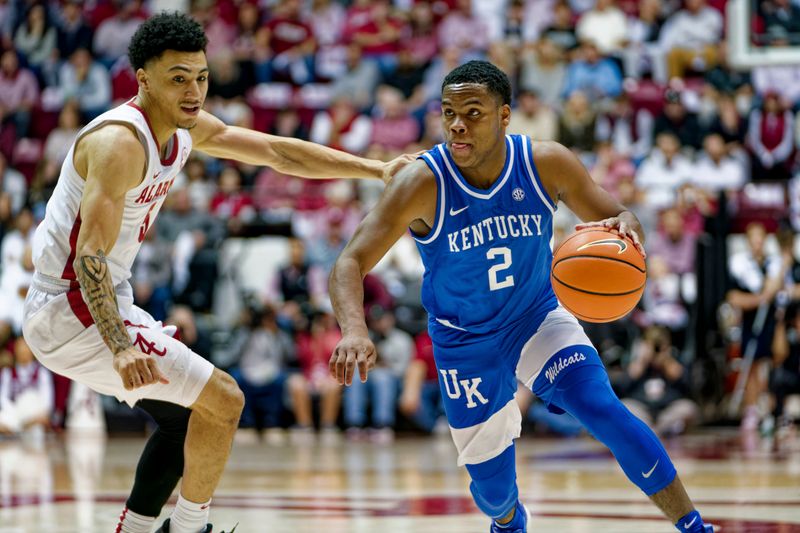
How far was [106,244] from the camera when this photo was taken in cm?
476

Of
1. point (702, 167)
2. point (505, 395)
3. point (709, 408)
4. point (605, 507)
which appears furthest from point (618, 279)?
point (702, 167)

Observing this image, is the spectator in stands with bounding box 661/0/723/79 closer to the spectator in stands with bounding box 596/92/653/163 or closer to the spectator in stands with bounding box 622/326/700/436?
the spectator in stands with bounding box 596/92/653/163

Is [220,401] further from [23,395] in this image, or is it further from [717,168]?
[717,168]

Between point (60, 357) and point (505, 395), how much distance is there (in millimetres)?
1826

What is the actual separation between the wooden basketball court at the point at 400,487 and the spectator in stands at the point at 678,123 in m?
3.74

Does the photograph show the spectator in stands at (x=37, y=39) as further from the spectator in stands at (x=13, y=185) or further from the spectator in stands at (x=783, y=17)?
the spectator in stands at (x=783, y=17)

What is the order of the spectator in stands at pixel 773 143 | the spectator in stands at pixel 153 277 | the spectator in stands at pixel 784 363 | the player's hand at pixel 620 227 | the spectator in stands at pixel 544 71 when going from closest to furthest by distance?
1. the player's hand at pixel 620 227
2. the spectator in stands at pixel 784 363
3. the spectator in stands at pixel 153 277
4. the spectator in stands at pixel 773 143
5. the spectator in stands at pixel 544 71

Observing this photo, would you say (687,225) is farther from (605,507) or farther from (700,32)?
(605,507)

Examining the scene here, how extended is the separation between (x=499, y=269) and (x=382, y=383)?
8210mm

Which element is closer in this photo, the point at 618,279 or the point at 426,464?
the point at 618,279

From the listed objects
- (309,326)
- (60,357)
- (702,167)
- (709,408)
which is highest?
(60,357)

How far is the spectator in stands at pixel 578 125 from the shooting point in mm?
14750

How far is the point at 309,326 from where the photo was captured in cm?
1379

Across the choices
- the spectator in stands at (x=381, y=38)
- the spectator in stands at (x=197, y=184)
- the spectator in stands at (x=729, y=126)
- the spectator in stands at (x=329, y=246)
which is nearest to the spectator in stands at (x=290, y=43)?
the spectator in stands at (x=381, y=38)
